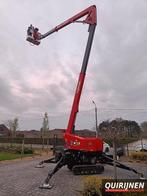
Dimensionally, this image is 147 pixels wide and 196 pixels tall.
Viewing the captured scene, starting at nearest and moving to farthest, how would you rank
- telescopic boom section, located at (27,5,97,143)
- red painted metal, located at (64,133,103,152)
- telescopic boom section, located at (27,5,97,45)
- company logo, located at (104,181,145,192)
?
company logo, located at (104,181,145,192)
red painted metal, located at (64,133,103,152)
telescopic boom section, located at (27,5,97,143)
telescopic boom section, located at (27,5,97,45)

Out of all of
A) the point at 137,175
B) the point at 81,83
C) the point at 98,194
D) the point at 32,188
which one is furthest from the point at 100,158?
the point at 98,194

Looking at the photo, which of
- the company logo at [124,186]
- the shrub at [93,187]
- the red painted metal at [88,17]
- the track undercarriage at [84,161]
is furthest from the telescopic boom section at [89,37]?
the company logo at [124,186]

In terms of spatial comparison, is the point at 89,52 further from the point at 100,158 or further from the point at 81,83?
the point at 100,158

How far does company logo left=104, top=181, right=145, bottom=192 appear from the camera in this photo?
7.20 meters

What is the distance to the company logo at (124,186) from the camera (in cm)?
720

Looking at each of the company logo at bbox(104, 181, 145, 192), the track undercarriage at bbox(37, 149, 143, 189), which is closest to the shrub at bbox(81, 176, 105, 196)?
the company logo at bbox(104, 181, 145, 192)

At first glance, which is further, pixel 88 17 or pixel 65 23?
pixel 65 23

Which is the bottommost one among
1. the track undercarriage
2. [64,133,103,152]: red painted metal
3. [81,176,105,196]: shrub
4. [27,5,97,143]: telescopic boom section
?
[81,176,105,196]: shrub

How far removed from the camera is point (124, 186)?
7.34 metres

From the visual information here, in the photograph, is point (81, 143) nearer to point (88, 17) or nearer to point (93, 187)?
point (93, 187)

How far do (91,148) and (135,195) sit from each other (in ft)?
24.5

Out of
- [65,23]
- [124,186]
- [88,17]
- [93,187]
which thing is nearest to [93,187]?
[93,187]

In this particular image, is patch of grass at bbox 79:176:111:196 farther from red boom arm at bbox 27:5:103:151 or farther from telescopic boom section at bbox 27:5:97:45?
telescopic boom section at bbox 27:5:97:45

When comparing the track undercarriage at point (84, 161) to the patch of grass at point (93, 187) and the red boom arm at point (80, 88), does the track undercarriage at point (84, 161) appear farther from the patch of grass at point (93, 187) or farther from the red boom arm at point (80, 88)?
the patch of grass at point (93, 187)
